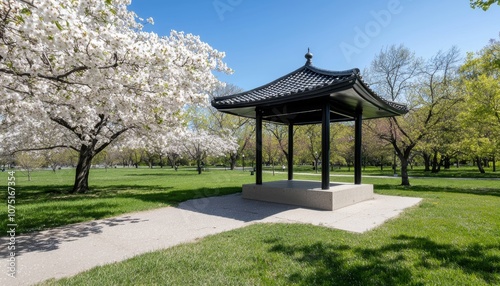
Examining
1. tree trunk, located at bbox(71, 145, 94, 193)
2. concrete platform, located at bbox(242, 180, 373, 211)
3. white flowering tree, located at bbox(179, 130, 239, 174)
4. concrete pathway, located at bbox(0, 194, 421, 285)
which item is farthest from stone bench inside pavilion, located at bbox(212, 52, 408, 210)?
white flowering tree, located at bbox(179, 130, 239, 174)

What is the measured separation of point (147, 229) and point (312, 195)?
473cm

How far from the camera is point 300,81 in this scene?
9.18m

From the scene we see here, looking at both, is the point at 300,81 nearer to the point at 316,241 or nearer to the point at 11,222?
the point at 316,241

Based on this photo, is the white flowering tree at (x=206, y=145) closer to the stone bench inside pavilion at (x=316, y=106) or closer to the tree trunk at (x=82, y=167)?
the tree trunk at (x=82, y=167)

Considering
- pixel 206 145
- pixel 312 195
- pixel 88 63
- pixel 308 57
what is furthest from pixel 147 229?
pixel 206 145

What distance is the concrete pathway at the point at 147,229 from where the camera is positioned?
13.2 ft

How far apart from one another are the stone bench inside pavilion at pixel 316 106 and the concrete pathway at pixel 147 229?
0.44 m

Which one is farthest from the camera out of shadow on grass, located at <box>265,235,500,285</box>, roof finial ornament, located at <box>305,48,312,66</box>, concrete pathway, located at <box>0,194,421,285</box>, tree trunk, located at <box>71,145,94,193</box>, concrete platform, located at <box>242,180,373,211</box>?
tree trunk, located at <box>71,145,94,193</box>

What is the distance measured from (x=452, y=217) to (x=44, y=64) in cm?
960

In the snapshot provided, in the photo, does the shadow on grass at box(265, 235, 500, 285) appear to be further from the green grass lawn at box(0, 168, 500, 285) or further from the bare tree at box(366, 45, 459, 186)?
the bare tree at box(366, 45, 459, 186)

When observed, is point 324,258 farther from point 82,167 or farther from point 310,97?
point 82,167

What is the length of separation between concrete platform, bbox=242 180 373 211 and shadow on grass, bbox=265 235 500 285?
302 cm

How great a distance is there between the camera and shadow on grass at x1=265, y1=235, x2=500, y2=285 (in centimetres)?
331

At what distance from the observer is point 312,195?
26.5ft
